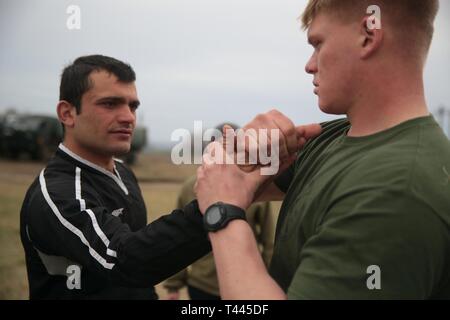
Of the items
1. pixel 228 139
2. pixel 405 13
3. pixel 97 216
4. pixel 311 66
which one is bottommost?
pixel 97 216

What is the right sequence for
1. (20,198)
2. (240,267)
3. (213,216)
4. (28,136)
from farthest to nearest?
(28,136)
(20,198)
(213,216)
(240,267)

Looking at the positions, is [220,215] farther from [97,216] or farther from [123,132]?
[123,132]

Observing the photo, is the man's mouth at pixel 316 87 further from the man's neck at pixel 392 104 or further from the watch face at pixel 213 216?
the watch face at pixel 213 216

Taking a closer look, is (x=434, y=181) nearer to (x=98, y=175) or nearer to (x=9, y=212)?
(x=98, y=175)

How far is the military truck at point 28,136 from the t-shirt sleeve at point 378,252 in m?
16.4

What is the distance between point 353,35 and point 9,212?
10.1 m

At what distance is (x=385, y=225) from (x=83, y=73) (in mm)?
1739

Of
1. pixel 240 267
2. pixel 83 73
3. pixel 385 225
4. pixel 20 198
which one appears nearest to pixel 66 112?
pixel 83 73

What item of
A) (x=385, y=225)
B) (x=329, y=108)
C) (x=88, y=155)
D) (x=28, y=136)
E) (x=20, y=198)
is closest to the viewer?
(x=385, y=225)

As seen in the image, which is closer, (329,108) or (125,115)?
(329,108)

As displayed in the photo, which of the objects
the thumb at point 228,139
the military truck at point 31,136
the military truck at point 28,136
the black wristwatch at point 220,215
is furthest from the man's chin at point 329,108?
the military truck at point 31,136

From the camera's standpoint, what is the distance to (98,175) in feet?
7.27

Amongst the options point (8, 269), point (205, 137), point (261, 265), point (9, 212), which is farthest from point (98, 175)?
point (9, 212)

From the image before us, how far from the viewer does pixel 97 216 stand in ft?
5.86
